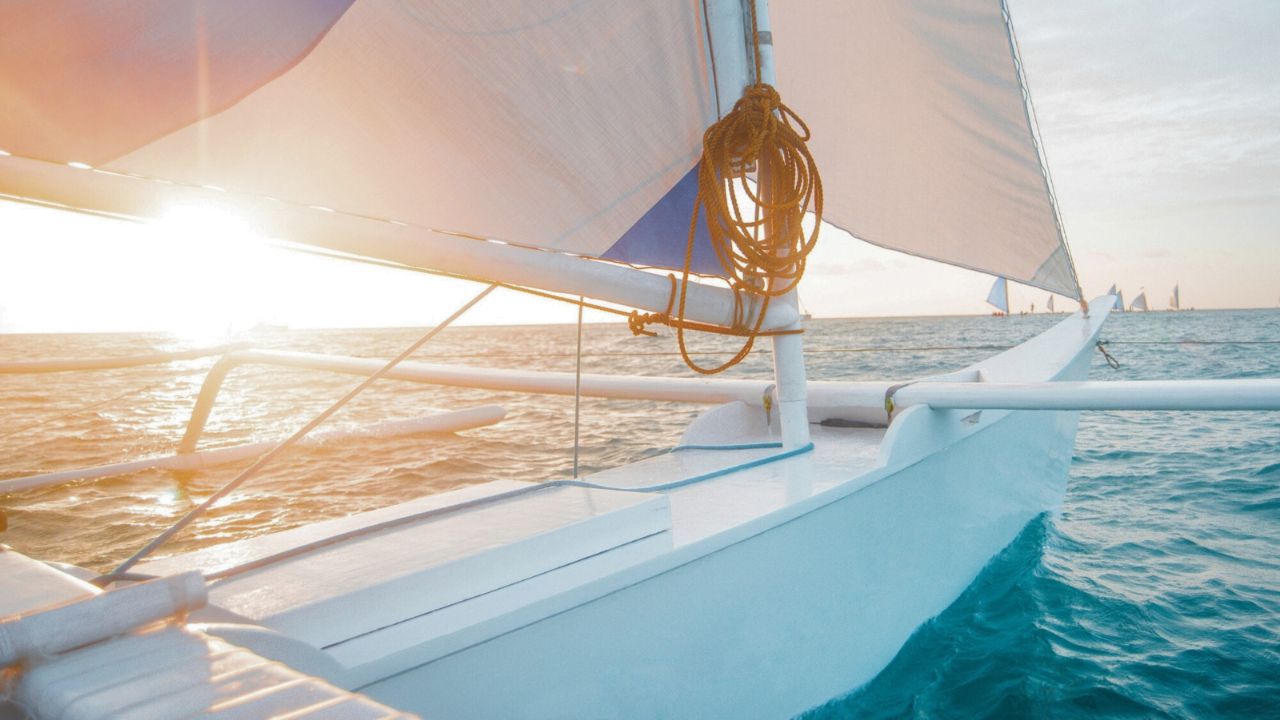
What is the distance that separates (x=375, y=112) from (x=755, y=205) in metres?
1.24

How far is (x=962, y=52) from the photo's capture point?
3.53 metres

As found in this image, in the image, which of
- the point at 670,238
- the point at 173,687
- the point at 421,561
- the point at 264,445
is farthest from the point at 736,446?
the point at 264,445

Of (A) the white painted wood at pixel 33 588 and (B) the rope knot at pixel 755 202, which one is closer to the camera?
(A) the white painted wood at pixel 33 588

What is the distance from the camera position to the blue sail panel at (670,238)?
7.73ft

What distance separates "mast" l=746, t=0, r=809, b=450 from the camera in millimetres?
2582

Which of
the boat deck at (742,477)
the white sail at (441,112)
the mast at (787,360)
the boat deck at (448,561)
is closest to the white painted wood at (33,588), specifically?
the boat deck at (448,561)

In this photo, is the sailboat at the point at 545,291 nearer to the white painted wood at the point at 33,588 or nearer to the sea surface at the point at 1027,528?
the white painted wood at the point at 33,588

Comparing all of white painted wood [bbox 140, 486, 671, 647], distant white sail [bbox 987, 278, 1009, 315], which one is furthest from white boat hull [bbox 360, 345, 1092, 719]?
distant white sail [bbox 987, 278, 1009, 315]

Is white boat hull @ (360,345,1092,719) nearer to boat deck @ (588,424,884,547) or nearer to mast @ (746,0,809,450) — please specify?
boat deck @ (588,424,884,547)

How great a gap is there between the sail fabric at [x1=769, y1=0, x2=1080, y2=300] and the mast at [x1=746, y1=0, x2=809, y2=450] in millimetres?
586

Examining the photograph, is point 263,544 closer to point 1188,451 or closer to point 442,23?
point 442,23

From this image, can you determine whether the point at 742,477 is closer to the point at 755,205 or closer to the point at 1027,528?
the point at 755,205

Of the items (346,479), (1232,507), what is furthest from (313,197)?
(1232,507)

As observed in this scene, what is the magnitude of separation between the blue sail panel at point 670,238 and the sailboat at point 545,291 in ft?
0.04
